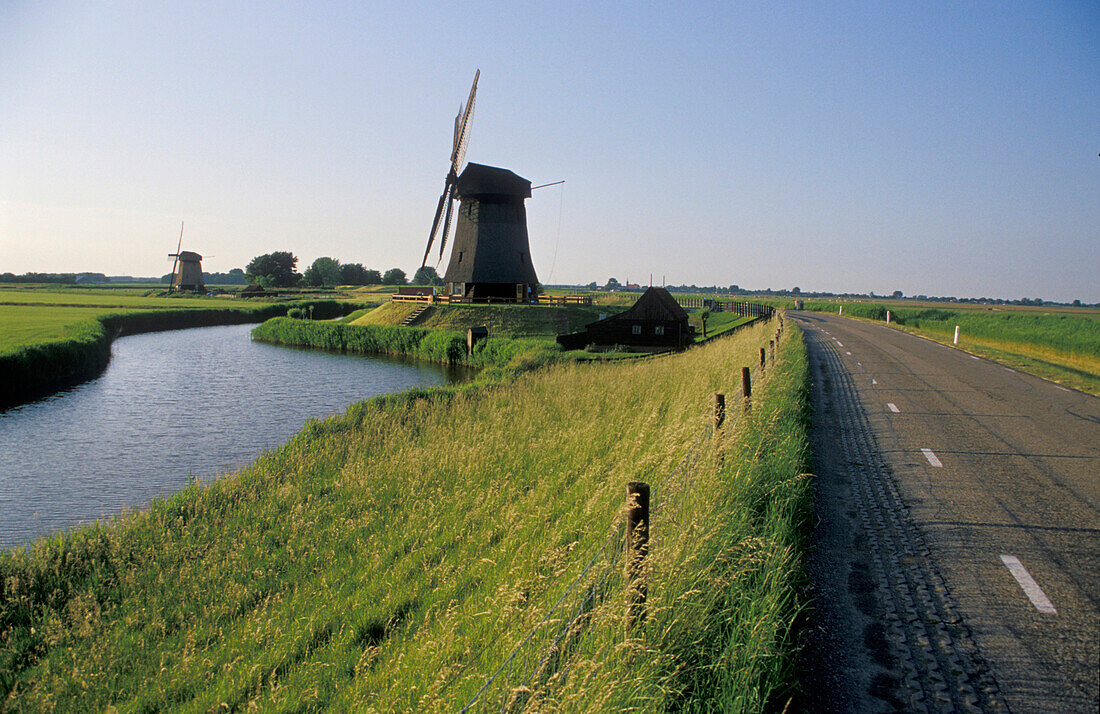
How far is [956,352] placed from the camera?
28750 mm

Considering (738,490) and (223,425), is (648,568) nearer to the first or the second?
(738,490)

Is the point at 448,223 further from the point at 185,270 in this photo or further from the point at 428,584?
the point at 185,270

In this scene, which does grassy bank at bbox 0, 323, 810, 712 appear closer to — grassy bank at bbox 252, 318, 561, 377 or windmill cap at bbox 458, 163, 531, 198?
grassy bank at bbox 252, 318, 561, 377

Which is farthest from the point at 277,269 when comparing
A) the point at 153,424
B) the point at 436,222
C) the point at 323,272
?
the point at 153,424

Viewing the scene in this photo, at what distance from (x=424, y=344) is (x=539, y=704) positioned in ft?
133

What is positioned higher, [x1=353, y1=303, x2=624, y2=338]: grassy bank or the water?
[x1=353, y1=303, x2=624, y2=338]: grassy bank

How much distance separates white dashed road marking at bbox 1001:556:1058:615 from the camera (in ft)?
17.6

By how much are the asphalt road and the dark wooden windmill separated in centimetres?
3867

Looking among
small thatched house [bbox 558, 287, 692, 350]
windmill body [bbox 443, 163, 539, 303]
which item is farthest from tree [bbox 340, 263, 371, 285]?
small thatched house [bbox 558, 287, 692, 350]

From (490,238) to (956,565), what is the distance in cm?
4551

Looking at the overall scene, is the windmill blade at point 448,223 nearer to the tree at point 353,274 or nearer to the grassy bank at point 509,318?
the grassy bank at point 509,318

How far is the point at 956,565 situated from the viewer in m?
→ 6.21

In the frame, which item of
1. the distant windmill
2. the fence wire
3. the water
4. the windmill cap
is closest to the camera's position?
the fence wire

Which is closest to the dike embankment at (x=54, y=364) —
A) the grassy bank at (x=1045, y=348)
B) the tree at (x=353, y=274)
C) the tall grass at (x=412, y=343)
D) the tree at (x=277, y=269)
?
the tall grass at (x=412, y=343)
